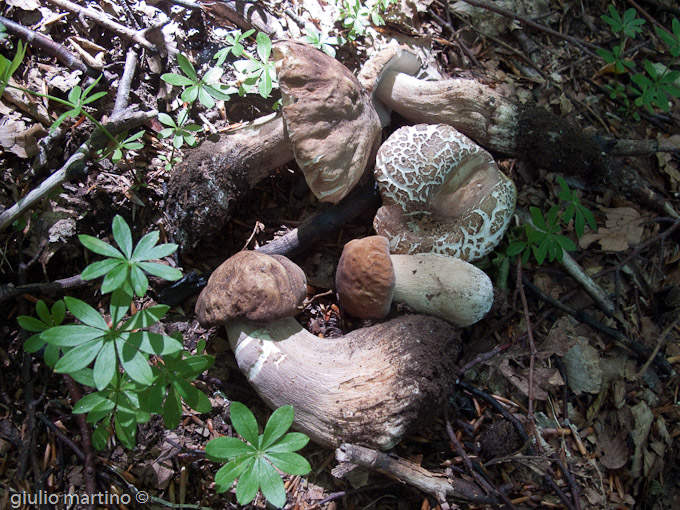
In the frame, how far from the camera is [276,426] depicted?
220cm

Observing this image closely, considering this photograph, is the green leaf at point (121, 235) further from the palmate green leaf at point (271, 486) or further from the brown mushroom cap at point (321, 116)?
the palmate green leaf at point (271, 486)

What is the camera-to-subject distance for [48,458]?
8.35ft

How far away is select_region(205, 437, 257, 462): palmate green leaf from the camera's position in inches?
82.7

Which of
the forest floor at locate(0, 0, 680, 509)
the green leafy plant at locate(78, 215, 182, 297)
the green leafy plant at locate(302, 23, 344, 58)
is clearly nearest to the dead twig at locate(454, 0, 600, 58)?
the forest floor at locate(0, 0, 680, 509)

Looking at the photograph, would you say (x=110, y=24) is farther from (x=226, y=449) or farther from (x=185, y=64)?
(x=226, y=449)

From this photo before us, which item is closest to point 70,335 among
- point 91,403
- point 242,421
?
point 91,403

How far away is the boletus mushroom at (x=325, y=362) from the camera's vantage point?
2473mm

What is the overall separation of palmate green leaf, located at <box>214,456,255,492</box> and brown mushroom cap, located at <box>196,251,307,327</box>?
2.51 ft

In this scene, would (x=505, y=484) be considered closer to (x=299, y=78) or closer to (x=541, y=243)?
(x=541, y=243)

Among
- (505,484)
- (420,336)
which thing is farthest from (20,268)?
(505,484)

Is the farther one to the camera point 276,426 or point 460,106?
point 460,106

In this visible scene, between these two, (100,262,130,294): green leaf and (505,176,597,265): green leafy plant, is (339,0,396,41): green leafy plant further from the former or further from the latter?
(100,262,130,294): green leaf

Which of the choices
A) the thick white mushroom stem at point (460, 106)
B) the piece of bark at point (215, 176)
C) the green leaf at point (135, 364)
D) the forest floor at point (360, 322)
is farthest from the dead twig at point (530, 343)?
the green leaf at point (135, 364)

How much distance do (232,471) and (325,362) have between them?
0.81 metres
